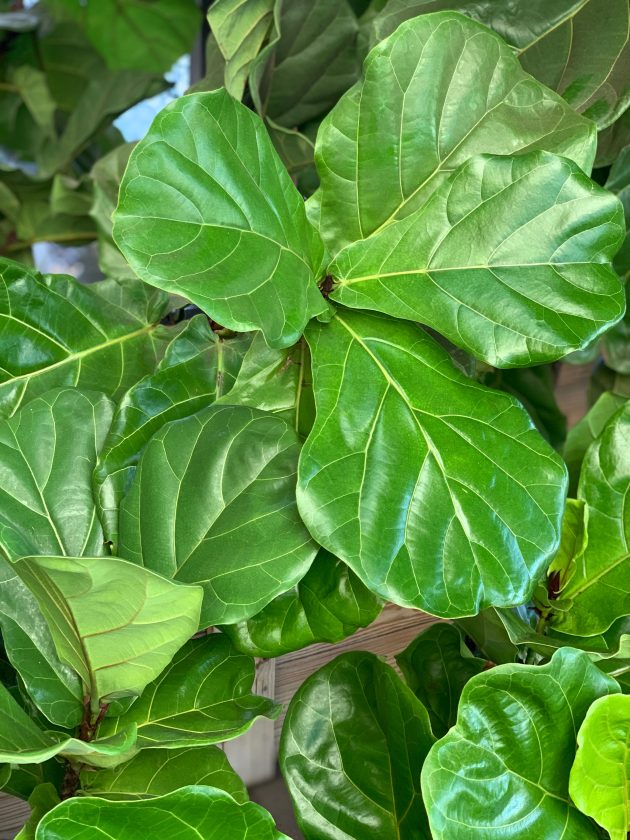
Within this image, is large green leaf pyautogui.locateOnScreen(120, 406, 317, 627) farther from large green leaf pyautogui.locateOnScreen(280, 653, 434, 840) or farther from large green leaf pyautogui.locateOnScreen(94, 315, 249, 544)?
large green leaf pyautogui.locateOnScreen(280, 653, 434, 840)

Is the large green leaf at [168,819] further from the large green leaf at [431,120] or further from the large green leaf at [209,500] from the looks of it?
the large green leaf at [431,120]

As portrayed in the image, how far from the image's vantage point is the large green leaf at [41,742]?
376mm

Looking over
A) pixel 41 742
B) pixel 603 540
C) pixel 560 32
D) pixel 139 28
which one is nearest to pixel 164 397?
pixel 41 742

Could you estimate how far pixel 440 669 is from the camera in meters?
0.58

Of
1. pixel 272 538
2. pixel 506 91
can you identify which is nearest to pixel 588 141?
pixel 506 91

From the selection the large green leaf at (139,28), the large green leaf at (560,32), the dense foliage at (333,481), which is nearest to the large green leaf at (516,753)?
the dense foliage at (333,481)

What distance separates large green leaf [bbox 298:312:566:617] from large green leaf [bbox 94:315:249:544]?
81mm

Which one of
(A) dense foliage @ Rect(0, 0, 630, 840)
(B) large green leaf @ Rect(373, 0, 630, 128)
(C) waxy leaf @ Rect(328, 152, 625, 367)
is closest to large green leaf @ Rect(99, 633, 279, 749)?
(A) dense foliage @ Rect(0, 0, 630, 840)

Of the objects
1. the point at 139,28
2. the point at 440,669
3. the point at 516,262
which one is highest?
the point at 516,262

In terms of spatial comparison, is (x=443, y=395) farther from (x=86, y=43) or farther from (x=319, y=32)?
(x=86, y=43)

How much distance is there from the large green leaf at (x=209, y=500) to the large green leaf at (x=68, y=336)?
114mm

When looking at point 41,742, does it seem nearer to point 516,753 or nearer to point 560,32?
point 516,753

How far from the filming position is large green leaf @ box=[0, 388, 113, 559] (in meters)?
0.45

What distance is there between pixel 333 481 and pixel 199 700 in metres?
0.15
